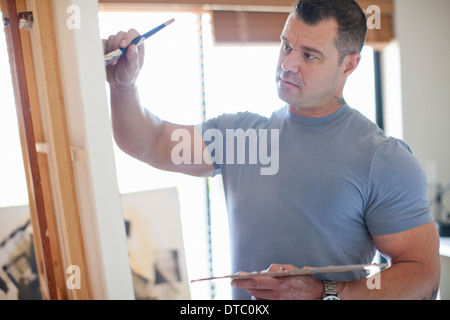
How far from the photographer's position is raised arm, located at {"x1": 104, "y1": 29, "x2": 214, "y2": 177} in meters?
0.71

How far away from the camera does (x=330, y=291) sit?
2.21 feet

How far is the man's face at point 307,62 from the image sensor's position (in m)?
0.81

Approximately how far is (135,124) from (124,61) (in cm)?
17

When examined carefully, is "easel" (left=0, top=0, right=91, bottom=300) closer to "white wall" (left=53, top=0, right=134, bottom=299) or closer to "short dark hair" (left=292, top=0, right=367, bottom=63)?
"white wall" (left=53, top=0, right=134, bottom=299)

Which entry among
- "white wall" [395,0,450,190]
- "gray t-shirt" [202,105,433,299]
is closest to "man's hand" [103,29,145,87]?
→ "gray t-shirt" [202,105,433,299]

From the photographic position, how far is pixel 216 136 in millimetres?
941

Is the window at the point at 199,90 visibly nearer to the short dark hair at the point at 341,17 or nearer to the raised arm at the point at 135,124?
the raised arm at the point at 135,124

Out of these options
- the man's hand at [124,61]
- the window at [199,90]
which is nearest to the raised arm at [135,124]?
the man's hand at [124,61]

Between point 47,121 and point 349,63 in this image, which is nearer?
point 47,121

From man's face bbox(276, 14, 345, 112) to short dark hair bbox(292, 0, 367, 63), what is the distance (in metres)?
0.01

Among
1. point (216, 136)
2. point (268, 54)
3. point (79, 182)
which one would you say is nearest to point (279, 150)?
point (216, 136)
